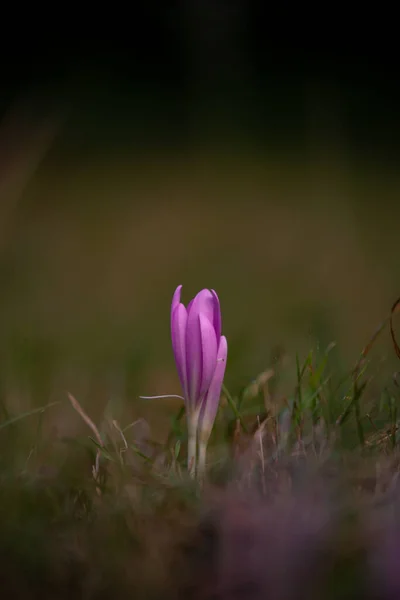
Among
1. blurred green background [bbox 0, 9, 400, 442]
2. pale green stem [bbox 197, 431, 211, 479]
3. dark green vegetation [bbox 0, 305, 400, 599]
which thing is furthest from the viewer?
blurred green background [bbox 0, 9, 400, 442]

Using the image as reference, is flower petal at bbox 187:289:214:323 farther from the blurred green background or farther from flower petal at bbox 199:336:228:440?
the blurred green background

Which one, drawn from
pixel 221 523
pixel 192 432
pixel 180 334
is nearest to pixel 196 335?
pixel 180 334

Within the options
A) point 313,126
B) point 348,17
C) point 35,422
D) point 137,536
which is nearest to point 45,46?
point 348,17

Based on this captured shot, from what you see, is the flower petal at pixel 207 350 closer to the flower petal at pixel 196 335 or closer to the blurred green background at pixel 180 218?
the flower petal at pixel 196 335

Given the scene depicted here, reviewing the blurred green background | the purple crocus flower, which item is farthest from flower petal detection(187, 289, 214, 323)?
Result: the blurred green background

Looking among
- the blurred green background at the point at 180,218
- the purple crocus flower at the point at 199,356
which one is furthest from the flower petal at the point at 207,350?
the blurred green background at the point at 180,218

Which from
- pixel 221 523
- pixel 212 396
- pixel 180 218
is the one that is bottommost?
pixel 221 523

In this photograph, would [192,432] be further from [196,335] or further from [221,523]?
[221,523]

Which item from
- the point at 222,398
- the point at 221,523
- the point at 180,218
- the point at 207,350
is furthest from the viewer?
the point at 180,218
